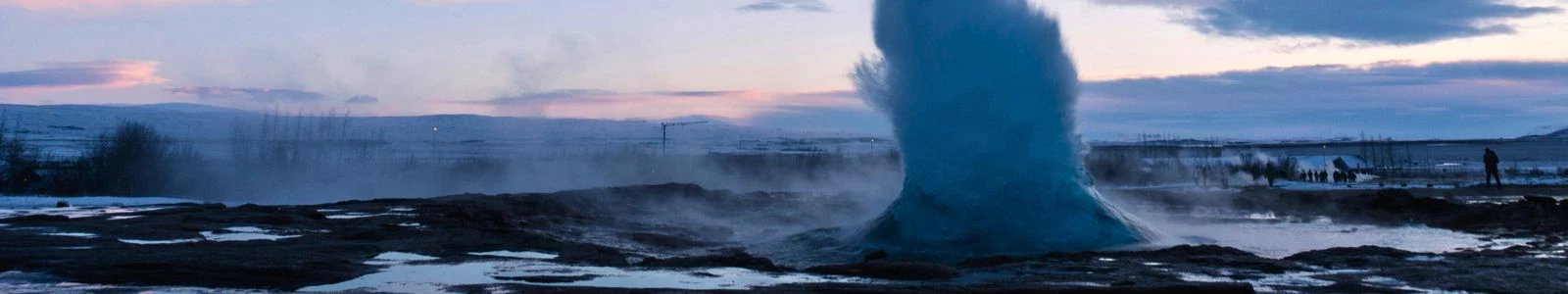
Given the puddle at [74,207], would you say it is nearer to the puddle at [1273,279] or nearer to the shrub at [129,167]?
the shrub at [129,167]

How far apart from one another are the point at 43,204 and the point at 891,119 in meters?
20.8

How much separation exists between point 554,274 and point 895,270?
3.24 m

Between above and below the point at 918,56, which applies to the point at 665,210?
below

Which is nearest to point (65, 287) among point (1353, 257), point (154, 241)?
point (154, 241)

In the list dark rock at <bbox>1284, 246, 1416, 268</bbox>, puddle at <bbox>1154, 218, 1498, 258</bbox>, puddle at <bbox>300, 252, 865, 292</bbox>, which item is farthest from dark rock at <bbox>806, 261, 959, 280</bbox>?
puddle at <bbox>1154, 218, 1498, 258</bbox>

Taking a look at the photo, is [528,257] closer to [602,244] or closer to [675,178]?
[602,244]

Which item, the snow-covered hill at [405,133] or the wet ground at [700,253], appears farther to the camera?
the snow-covered hill at [405,133]

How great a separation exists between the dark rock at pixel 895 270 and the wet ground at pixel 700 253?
36mm

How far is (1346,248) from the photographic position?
14.1 metres

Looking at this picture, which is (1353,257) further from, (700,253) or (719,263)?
(700,253)

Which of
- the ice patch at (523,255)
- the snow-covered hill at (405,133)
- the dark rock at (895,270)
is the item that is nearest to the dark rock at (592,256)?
the ice patch at (523,255)

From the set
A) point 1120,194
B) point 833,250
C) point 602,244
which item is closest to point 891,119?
point 833,250

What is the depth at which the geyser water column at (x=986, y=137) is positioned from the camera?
16.2 metres

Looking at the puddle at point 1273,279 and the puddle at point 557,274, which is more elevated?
the puddle at point 1273,279
